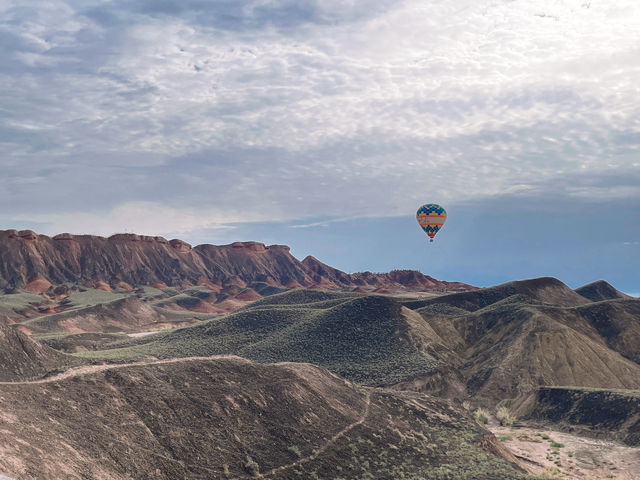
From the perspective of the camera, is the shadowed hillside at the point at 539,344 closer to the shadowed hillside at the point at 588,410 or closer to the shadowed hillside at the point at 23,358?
the shadowed hillside at the point at 588,410

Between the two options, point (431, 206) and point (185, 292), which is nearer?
point (431, 206)

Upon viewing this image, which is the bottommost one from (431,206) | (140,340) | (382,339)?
(140,340)

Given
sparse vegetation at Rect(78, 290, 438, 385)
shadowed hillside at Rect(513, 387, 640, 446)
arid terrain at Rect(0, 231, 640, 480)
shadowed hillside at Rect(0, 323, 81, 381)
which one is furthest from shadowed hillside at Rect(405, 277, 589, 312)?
shadowed hillside at Rect(0, 323, 81, 381)

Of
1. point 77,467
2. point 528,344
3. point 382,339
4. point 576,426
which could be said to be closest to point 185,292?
point 382,339

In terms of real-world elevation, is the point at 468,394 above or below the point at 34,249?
below

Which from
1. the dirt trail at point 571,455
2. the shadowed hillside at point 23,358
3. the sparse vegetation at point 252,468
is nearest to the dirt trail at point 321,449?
the sparse vegetation at point 252,468

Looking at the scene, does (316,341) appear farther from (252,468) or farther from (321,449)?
(252,468)

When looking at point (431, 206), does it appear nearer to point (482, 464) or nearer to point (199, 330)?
point (199, 330)

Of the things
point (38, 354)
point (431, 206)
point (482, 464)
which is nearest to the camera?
point (482, 464)
